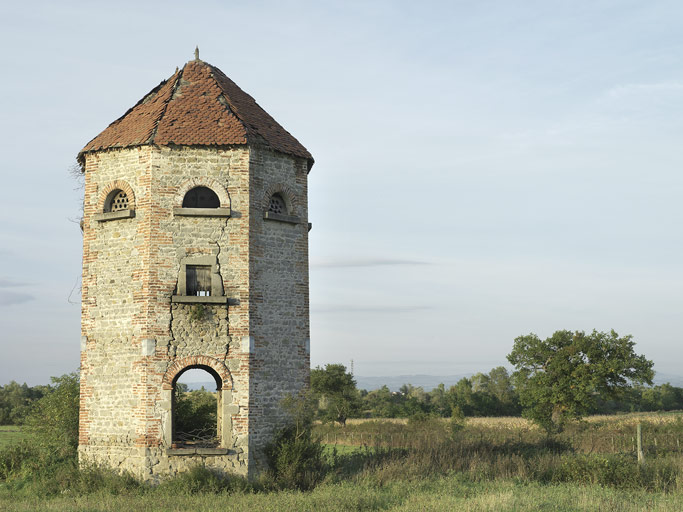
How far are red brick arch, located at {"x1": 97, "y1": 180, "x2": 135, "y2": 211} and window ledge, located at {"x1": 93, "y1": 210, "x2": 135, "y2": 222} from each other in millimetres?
231

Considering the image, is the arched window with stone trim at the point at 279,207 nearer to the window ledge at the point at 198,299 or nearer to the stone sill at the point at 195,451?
the window ledge at the point at 198,299

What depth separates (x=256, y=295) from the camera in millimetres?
17609

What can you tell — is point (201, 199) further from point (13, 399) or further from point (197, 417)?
point (13, 399)

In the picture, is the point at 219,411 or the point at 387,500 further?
the point at 219,411

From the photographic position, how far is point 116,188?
1812cm

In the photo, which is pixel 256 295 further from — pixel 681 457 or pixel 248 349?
pixel 681 457

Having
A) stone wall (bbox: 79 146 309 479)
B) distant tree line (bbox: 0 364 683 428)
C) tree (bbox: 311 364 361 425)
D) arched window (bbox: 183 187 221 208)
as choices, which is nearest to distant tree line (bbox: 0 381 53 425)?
distant tree line (bbox: 0 364 683 428)

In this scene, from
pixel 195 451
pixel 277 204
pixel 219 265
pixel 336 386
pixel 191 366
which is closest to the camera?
pixel 195 451

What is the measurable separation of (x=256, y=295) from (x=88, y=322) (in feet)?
15.0

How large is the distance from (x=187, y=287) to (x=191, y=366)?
1988mm

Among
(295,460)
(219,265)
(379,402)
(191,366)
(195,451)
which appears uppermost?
(219,265)

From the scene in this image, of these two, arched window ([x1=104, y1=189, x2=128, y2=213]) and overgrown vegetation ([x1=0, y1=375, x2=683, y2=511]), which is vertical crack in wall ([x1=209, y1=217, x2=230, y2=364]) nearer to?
overgrown vegetation ([x1=0, y1=375, x2=683, y2=511])

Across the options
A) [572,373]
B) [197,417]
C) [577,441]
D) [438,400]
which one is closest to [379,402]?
[438,400]

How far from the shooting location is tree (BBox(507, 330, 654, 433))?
127ft
